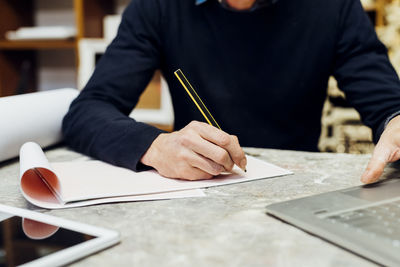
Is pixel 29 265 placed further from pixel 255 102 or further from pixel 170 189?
pixel 255 102

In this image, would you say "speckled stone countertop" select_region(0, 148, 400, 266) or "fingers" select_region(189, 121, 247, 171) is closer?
"speckled stone countertop" select_region(0, 148, 400, 266)

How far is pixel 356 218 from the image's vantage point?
1.57ft

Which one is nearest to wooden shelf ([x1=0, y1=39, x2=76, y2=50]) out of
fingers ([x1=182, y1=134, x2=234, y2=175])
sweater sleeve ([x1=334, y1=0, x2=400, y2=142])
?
sweater sleeve ([x1=334, y1=0, x2=400, y2=142])

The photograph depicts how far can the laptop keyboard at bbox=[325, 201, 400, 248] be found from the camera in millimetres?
429

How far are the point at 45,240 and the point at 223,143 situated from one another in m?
0.31

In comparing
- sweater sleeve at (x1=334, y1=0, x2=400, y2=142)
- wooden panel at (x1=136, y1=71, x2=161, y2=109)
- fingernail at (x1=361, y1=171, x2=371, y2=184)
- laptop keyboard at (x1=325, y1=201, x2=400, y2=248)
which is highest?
sweater sleeve at (x1=334, y1=0, x2=400, y2=142)

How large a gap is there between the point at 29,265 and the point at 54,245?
0.05 meters

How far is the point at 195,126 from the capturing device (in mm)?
693

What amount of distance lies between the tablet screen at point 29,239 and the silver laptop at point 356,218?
24 cm

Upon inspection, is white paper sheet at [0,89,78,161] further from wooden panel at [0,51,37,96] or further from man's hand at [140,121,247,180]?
wooden panel at [0,51,37,96]

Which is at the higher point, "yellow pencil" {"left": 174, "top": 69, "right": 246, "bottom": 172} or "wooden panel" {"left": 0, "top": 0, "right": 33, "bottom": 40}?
"wooden panel" {"left": 0, "top": 0, "right": 33, "bottom": 40}

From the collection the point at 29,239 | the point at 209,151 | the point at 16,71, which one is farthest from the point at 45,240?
the point at 16,71

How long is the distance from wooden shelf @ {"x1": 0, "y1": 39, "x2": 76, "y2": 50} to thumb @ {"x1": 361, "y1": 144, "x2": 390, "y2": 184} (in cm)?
180

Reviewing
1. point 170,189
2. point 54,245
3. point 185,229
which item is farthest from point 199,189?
point 54,245
